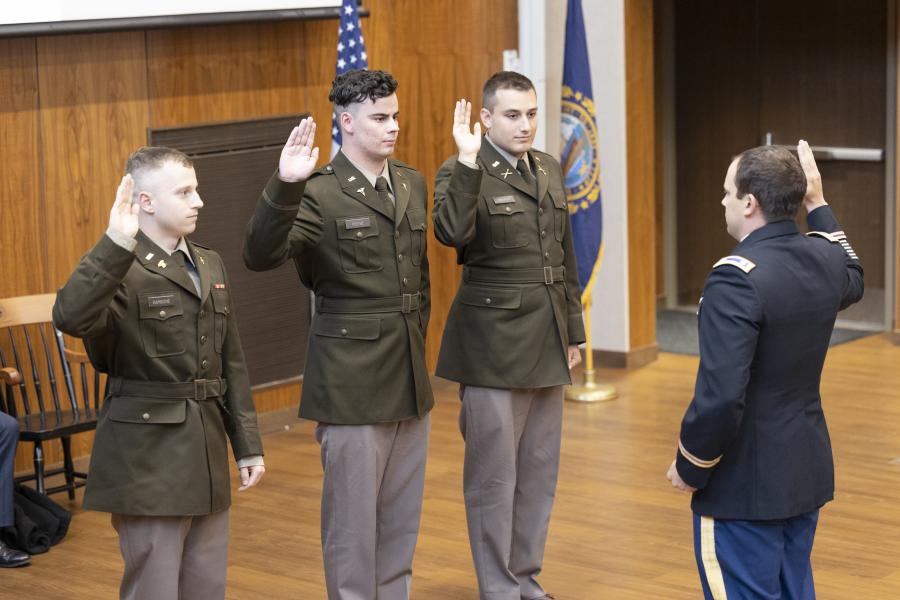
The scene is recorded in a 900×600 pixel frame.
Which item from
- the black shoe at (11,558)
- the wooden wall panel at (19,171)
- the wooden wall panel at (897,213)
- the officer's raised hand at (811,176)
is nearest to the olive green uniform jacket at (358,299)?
the officer's raised hand at (811,176)

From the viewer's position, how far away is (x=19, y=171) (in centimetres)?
602

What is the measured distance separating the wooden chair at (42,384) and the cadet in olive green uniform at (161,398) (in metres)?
2.22

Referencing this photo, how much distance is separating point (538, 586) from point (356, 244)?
1329 millimetres

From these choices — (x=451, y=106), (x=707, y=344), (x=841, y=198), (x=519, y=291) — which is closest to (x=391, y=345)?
(x=519, y=291)

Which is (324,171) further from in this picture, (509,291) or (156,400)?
(156,400)

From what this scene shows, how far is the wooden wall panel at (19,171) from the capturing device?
19.5 ft

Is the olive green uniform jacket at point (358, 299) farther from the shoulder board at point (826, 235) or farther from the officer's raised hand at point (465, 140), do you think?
the shoulder board at point (826, 235)

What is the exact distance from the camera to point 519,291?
14.6ft

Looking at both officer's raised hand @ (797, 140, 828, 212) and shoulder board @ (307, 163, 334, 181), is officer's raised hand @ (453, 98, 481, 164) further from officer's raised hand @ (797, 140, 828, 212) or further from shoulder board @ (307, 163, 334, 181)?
officer's raised hand @ (797, 140, 828, 212)

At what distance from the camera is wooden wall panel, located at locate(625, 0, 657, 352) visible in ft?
27.1

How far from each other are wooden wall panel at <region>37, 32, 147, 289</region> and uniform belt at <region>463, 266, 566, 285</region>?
2.43 meters

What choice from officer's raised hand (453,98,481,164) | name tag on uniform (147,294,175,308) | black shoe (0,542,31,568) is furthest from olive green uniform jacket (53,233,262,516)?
black shoe (0,542,31,568)

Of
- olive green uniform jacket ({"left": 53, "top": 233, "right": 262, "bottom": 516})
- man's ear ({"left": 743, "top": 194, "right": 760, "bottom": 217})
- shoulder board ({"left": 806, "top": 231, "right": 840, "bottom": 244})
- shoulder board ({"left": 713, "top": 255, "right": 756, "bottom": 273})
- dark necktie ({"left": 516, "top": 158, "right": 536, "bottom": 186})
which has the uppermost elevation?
dark necktie ({"left": 516, "top": 158, "right": 536, "bottom": 186})

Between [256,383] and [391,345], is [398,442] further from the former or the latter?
[256,383]
